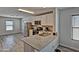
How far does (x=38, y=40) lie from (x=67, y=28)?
1.50 feet

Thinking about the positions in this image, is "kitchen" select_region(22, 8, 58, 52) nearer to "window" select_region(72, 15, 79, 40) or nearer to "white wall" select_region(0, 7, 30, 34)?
"white wall" select_region(0, 7, 30, 34)

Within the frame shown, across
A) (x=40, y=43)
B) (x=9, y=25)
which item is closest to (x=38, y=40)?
(x=40, y=43)

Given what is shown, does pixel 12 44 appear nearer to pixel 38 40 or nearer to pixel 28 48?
pixel 28 48

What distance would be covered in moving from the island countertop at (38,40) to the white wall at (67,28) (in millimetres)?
150

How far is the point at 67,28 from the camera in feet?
4.39

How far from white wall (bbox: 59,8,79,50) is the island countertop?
0.15 m

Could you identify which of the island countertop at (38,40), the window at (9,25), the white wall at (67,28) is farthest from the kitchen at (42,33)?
the window at (9,25)

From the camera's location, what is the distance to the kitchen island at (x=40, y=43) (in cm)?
131

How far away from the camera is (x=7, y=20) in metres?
1.37

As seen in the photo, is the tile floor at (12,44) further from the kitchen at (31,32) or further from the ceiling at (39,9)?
the ceiling at (39,9)
